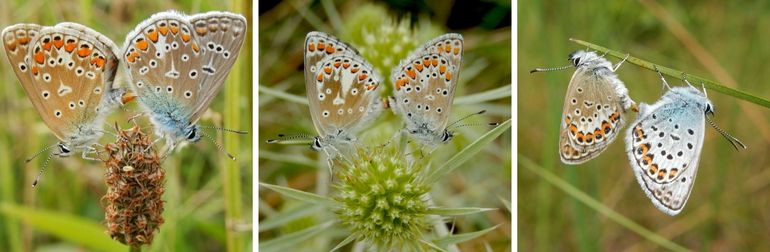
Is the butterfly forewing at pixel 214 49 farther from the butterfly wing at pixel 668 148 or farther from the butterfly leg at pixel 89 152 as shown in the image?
the butterfly wing at pixel 668 148

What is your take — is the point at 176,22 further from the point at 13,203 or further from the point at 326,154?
the point at 13,203

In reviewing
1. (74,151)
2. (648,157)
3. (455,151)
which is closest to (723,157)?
(648,157)

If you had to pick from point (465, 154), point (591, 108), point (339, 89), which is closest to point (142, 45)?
point (339, 89)

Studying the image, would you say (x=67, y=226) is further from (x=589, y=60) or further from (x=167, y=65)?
(x=589, y=60)

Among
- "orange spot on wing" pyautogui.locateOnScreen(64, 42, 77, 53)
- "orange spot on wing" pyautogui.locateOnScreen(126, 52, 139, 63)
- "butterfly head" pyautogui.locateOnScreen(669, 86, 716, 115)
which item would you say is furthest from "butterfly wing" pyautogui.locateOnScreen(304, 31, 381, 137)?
"butterfly head" pyautogui.locateOnScreen(669, 86, 716, 115)

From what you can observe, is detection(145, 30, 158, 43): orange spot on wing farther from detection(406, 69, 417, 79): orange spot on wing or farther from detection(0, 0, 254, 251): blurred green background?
detection(406, 69, 417, 79): orange spot on wing

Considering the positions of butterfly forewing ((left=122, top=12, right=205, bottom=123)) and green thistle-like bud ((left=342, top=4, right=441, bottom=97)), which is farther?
green thistle-like bud ((left=342, top=4, right=441, bottom=97))

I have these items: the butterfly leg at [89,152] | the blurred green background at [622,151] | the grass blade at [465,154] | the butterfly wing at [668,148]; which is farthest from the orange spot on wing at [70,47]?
the butterfly wing at [668,148]
